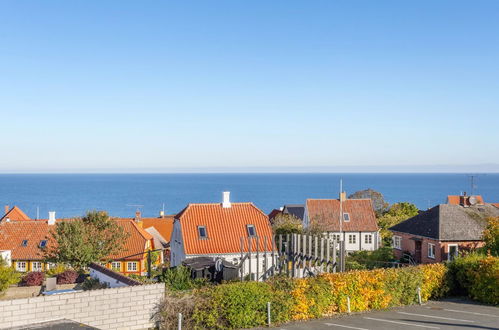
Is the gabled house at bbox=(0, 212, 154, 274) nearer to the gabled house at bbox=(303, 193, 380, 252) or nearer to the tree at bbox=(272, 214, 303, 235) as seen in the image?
the tree at bbox=(272, 214, 303, 235)

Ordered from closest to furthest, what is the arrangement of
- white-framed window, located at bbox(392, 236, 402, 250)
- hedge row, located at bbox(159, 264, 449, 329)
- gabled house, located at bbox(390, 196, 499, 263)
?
hedge row, located at bbox(159, 264, 449, 329) → gabled house, located at bbox(390, 196, 499, 263) → white-framed window, located at bbox(392, 236, 402, 250)

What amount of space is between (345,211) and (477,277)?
133ft

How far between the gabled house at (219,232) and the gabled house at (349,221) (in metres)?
18.5

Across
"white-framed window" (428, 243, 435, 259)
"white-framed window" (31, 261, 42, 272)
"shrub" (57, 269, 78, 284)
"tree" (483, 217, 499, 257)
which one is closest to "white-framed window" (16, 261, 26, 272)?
"white-framed window" (31, 261, 42, 272)

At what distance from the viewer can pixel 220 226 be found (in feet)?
141

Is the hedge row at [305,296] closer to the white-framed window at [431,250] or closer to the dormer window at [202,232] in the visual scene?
the white-framed window at [431,250]

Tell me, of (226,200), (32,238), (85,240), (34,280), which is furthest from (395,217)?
(34,280)

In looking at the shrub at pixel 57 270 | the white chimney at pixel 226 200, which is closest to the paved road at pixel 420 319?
the shrub at pixel 57 270

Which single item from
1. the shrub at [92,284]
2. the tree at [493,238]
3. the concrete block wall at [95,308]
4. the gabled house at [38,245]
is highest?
the tree at [493,238]

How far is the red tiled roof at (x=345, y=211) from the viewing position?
63000mm

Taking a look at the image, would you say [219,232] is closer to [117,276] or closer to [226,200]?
[226,200]

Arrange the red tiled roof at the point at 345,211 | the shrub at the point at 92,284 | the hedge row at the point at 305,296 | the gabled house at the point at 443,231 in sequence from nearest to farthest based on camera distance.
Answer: the hedge row at the point at 305,296 < the shrub at the point at 92,284 < the gabled house at the point at 443,231 < the red tiled roof at the point at 345,211

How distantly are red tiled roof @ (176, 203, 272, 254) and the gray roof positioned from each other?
13916mm

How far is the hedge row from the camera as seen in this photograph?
757 inches
